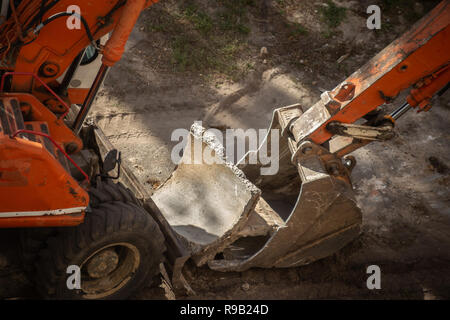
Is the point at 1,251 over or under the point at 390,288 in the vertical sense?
under

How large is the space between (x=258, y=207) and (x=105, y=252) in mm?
1582

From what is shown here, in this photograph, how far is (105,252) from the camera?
3.74 metres

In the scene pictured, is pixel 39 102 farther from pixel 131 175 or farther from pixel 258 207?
pixel 258 207

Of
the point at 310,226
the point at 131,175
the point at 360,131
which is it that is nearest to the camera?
the point at 360,131

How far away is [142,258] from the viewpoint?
3875 millimetres

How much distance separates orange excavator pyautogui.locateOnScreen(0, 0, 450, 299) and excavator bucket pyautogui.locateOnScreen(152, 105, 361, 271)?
0.04ft

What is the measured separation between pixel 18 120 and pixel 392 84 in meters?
2.81

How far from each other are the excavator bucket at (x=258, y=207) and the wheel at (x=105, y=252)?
0.59 metres

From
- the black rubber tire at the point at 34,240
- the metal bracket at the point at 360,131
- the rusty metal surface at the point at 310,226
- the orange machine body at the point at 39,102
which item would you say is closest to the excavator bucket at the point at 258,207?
the rusty metal surface at the point at 310,226

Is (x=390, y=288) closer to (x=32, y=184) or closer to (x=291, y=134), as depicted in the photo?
(x=291, y=134)

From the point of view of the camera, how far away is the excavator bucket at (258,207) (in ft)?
14.0

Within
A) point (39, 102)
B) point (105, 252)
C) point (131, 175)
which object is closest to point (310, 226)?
point (131, 175)

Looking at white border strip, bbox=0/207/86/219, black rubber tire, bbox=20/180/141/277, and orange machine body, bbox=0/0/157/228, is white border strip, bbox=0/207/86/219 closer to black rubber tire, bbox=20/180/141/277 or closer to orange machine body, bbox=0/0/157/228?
orange machine body, bbox=0/0/157/228
